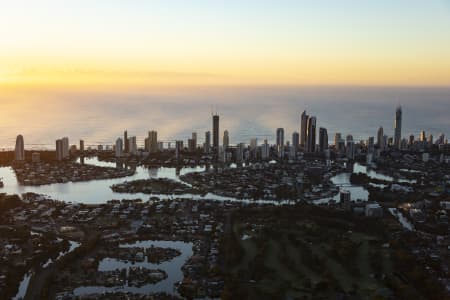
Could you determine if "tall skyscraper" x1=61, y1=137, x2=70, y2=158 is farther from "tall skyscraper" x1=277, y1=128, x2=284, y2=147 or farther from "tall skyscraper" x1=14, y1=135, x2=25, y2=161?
"tall skyscraper" x1=277, y1=128, x2=284, y2=147

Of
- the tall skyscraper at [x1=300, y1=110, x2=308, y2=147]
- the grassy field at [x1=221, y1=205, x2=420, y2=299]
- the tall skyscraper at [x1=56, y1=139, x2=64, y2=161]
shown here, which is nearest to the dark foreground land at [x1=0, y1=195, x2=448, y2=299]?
the grassy field at [x1=221, y1=205, x2=420, y2=299]

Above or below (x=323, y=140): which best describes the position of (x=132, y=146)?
below

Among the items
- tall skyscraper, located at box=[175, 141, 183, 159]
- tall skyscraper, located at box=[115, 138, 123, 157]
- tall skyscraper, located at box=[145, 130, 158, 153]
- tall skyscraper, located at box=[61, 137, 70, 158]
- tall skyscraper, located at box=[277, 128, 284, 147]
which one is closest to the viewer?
tall skyscraper, located at box=[61, 137, 70, 158]

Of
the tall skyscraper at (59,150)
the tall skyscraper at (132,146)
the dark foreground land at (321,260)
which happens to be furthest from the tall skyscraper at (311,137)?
the dark foreground land at (321,260)

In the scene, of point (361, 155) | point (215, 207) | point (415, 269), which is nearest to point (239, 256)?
point (415, 269)

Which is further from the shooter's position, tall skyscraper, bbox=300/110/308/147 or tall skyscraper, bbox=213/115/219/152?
tall skyscraper, bbox=300/110/308/147

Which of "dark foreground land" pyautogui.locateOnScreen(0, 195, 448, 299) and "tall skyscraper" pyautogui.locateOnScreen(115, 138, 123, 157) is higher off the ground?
"tall skyscraper" pyautogui.locateOnScreen(115, 138, 123, 157)

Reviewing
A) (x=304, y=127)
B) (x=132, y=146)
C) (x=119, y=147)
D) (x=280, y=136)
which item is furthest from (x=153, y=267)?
(x=304, y=127)

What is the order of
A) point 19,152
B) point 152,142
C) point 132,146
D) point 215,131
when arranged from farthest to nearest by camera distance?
1. point 215,131
2. point 152,142
3. point 132,146
4. point 19,152

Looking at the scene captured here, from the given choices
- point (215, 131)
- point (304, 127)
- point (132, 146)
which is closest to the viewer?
point (132, 146)

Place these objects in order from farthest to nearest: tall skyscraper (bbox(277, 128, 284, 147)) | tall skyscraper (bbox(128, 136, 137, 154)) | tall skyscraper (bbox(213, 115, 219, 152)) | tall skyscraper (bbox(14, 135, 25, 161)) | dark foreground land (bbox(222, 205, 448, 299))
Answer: tall skyscraper (bbox(213, 115, 219, 152)) → tall skyscraper (bbox(277, 128, 284, 147)) → tall skyscraper (bbox(128, 136, 137, 154)) → tall skyscraper (bbox(14, 135, 25, 161)) → dark foreground land (bbox(222, 205, 448, 299))

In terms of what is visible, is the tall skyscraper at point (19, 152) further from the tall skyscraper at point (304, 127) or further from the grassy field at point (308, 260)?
the tall skyscraper at point (304, 127)

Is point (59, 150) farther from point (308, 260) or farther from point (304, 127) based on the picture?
point (308, 260)
